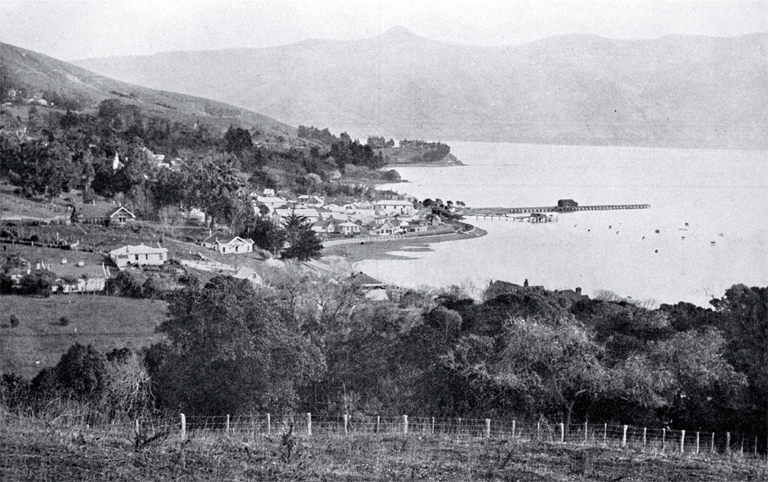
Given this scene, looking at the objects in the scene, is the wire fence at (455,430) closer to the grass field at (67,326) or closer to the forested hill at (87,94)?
the grass field at (67,326)

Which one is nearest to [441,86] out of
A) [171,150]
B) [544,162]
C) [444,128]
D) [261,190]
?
[444,128]

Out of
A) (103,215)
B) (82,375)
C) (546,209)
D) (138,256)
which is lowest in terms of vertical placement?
(82,375)

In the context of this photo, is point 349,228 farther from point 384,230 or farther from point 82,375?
point 82,375

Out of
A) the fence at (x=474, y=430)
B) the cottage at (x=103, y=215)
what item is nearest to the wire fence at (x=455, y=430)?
the fence at (x=474, y=430)

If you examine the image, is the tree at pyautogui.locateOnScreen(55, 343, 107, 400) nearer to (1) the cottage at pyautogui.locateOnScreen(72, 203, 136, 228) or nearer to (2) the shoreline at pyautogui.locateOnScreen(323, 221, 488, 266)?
(2) the shoreline at pyautogui.locateOnScreen(323, 221, 488, 266)

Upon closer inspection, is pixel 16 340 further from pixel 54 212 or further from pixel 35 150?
pixel 35 150

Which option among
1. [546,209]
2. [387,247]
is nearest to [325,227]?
[387,247]
